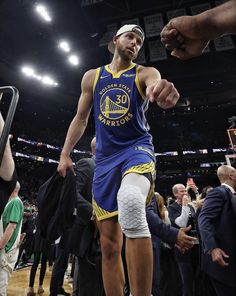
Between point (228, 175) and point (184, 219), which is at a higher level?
point (228, 175)

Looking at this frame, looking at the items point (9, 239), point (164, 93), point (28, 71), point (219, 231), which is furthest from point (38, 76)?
point (164, 93)

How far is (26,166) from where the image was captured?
22.0 meters

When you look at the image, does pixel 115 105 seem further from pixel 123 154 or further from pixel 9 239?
pixel 9 239

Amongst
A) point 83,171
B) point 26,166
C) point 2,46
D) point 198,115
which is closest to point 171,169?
point 198,115

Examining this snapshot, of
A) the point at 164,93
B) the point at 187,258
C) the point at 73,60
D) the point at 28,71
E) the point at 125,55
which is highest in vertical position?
the point at 28,71

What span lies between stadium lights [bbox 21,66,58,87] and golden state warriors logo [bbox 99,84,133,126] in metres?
14.5

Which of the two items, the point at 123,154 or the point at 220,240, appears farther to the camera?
the point at 220,240

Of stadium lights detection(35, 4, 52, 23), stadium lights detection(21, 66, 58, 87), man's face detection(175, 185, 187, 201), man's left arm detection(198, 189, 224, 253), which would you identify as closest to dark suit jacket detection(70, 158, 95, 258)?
man's left arm detection(198, 189, 224, 253)

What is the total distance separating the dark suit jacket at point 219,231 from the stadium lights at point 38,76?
577 inches

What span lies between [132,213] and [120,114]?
0.72m

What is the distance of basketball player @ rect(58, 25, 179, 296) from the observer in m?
1.22

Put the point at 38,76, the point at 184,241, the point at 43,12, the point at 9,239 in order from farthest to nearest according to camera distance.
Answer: the point at 38,76 < the point at 43,12 < the point at 9,239 < the point at 184,241

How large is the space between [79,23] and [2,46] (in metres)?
5.15

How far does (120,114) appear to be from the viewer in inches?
66.4
